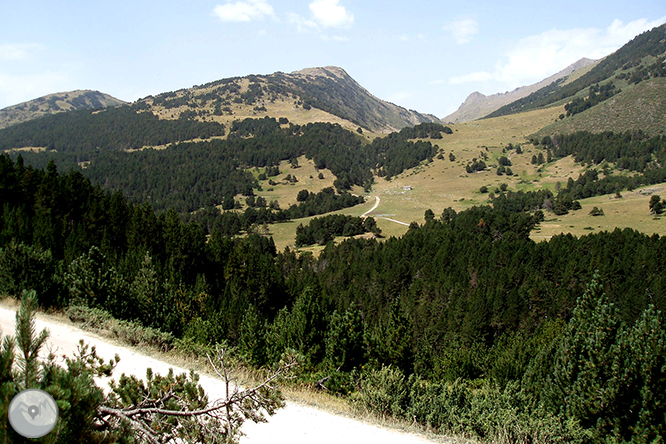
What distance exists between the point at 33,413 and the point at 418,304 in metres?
72.2

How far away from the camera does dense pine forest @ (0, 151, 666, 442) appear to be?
47.8ft

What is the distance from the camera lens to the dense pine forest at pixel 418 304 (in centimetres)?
1455

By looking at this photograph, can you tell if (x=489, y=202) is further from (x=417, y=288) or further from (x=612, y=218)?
(x=417, y=288)

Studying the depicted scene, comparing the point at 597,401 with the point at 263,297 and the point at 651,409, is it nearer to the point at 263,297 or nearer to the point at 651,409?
the point at 651,409

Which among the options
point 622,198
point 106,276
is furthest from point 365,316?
point 622,198

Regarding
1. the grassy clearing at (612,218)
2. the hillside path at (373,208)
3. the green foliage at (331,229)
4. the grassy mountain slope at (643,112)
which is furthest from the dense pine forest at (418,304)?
the grassy mountain slope at (643,112)

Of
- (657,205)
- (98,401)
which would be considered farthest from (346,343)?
(657,205)

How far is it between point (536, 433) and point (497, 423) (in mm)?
1103

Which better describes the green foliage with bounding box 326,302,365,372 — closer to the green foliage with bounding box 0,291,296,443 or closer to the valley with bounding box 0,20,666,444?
the valley with bounding box 0,20,666,444

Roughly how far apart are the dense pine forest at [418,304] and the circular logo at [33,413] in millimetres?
5727

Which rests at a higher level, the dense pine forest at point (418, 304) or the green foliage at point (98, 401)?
the green foliage at point (98, 401)

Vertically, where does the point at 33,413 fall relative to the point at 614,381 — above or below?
above

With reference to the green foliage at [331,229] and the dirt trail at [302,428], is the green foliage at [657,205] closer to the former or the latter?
the green foliage at [331,229]

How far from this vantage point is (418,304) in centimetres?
7162
